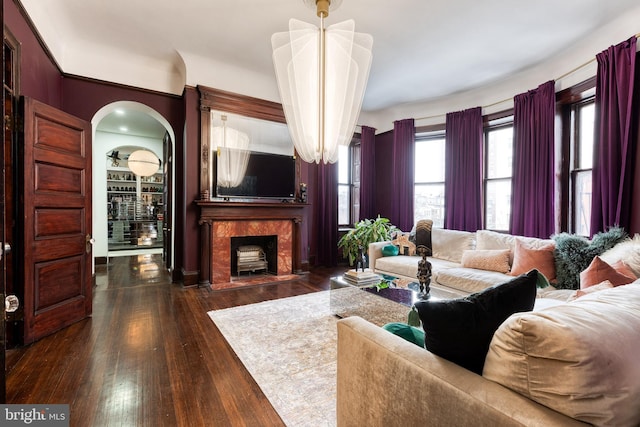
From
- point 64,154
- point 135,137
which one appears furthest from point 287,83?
point 135,137

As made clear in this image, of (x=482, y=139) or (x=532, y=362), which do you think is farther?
(x=482, y=139)

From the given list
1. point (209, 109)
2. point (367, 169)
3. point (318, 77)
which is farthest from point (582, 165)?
point (209, 109)

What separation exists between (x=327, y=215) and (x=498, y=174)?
2912 mm

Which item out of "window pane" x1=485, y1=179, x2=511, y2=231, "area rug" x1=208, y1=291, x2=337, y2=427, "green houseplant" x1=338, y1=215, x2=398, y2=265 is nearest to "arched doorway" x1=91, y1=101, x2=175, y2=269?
"area rug" x1=208, y1=291, x2=337, y2=427

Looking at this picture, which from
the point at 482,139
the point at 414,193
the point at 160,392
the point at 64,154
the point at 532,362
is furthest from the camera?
the point at 414,193

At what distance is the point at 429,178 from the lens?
5.31m

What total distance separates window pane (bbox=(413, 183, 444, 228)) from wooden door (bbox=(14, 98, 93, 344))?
486 centimetres

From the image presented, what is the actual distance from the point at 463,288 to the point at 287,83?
8.80ft

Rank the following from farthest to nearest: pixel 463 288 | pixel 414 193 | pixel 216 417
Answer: pixel 414 193
pixel 463 288
pixel 216 417

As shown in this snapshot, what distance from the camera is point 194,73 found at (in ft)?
13.3

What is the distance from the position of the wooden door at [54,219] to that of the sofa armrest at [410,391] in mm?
2748

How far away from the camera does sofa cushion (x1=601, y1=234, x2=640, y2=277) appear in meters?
2.11

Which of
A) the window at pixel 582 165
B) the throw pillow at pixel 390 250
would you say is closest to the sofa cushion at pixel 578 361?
the throw pillow at pixel 390 250

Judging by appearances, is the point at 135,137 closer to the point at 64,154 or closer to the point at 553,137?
the point at 64,154
